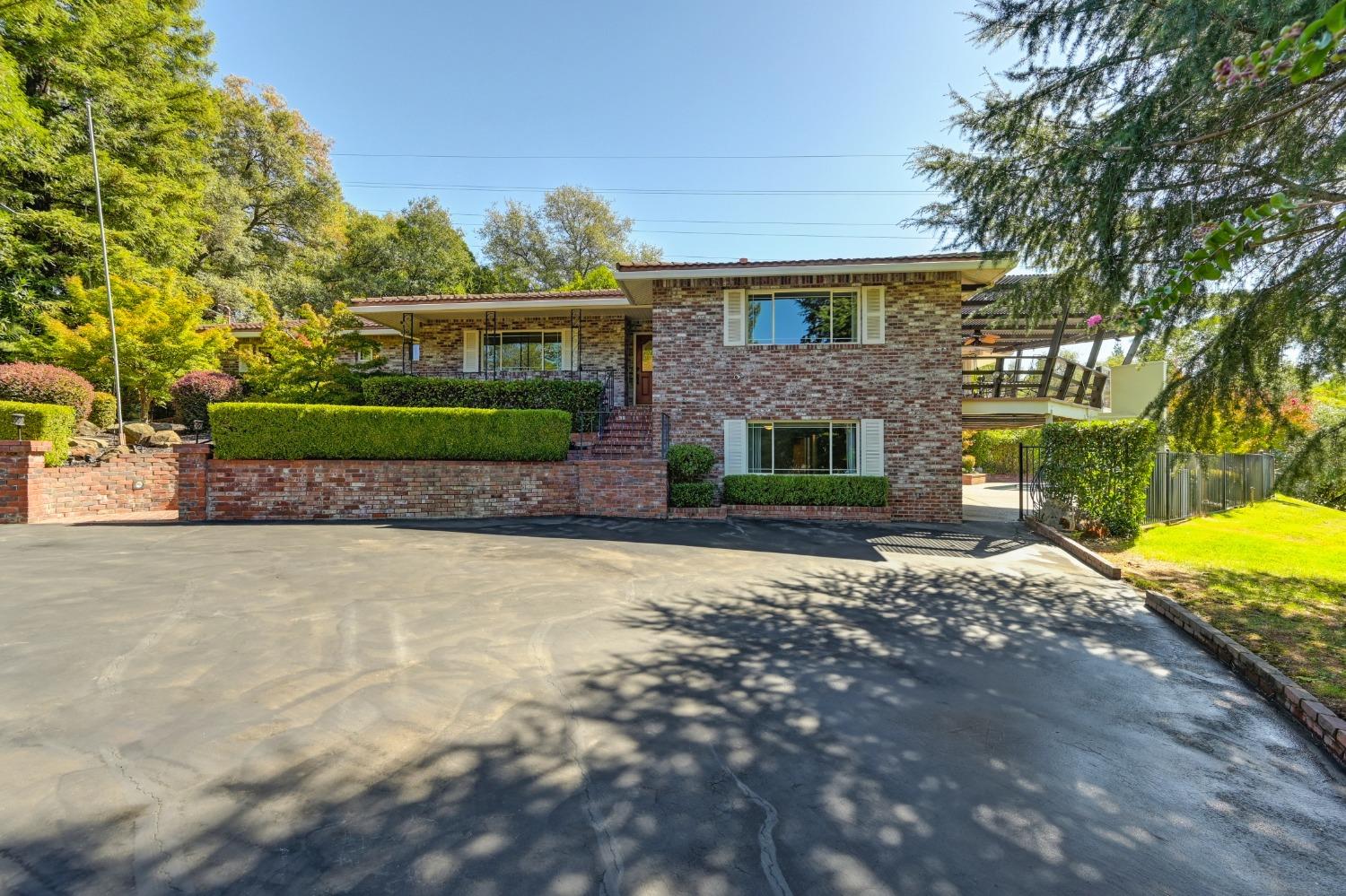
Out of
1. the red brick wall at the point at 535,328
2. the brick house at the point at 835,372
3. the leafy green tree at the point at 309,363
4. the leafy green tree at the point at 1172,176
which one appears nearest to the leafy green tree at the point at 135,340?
the leafy green tree at the point at 309,363

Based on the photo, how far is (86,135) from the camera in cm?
1645

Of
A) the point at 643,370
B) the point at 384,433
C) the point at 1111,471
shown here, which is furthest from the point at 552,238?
the point at 1111,471

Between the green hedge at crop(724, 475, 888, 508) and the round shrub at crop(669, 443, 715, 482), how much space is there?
0.87m

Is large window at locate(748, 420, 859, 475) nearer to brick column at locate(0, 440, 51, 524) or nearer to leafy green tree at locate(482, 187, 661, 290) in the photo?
brick column at locate(0, 440, 51, 524)

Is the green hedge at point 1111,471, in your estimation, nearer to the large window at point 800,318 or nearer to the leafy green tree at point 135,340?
the large window at point 800,318

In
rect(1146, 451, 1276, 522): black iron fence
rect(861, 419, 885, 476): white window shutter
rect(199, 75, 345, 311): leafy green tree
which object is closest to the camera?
rect(1146, 451, 1276, 522): black iron fence

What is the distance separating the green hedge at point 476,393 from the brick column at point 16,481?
19.4 feet

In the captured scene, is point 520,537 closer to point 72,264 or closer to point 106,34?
point 72,264

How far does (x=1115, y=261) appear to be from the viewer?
7102mm

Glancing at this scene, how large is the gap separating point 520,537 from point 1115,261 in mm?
8938

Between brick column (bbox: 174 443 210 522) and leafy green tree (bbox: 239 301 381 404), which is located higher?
leafy green tree (bbox: 239 301 381 404)

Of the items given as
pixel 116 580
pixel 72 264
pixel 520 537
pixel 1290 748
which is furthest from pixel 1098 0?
pixel 72 264

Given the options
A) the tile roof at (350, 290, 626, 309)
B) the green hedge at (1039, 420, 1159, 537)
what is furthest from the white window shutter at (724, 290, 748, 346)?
the green hedge at (1039, 420, 1159, 537)

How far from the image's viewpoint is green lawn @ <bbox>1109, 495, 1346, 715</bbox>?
15.0 ft
